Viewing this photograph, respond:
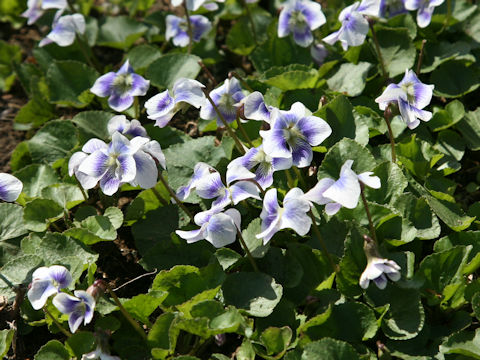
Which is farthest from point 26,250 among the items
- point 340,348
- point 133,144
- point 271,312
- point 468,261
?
point 468,261

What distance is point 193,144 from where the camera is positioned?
2592 millimetres

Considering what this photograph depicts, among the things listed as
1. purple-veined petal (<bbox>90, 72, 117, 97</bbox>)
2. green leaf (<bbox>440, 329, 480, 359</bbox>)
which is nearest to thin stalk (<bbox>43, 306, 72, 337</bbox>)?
purple-veined petal (<bbox>90, 72, 117, 97</bbox>)

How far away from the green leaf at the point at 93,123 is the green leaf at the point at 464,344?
1601 millimetres

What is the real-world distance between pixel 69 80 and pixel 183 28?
0.61 metres

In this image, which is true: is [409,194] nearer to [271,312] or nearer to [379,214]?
[379,214]

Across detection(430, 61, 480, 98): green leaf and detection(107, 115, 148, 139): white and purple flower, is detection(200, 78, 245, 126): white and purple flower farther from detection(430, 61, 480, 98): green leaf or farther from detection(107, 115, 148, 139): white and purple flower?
detection(430, 61, 480, 98): green leaf

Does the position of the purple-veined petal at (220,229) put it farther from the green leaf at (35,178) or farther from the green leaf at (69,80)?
the green leaf at (69,80)

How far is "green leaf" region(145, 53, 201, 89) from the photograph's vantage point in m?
2.97

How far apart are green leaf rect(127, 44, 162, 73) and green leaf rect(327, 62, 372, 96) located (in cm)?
89

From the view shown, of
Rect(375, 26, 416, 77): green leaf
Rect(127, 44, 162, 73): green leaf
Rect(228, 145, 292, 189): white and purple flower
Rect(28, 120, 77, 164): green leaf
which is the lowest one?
Rect(28, 120, 77, 164): green leaf

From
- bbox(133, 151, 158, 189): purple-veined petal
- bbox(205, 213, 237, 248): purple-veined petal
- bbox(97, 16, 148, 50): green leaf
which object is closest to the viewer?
bbox(205, 213, 237, 248): purple-veined petal

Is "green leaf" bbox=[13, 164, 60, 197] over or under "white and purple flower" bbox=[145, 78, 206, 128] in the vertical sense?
under

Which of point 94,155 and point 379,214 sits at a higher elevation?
point 94,155

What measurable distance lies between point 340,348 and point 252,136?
3.31 ft
